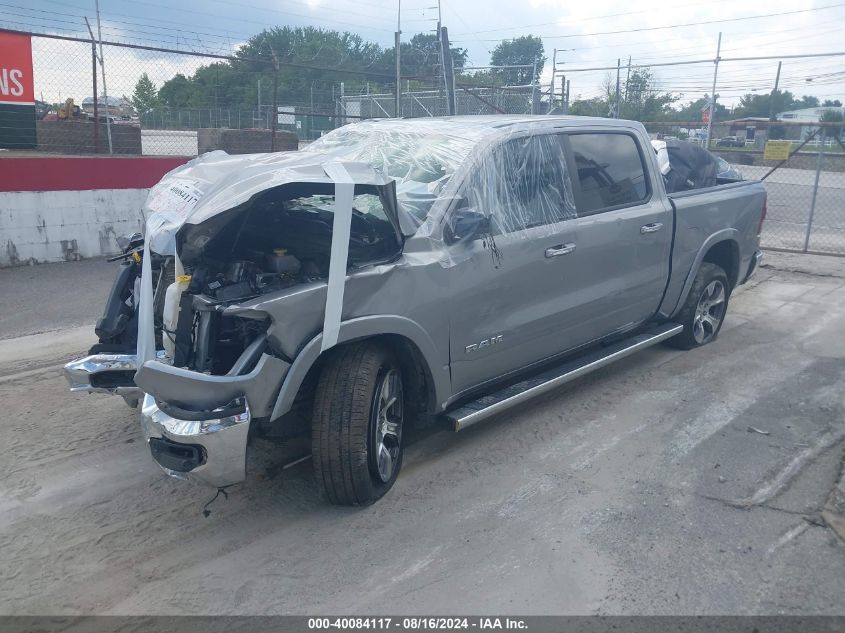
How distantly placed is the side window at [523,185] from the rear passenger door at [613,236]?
0.14 metres

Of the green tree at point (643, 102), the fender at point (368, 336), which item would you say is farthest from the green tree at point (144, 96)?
the green tree at point (643, 102)

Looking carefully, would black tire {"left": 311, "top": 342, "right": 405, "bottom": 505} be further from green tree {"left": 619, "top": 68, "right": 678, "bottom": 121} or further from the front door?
green tree {"left": 619, "top": 68, "right": 678, "bottom": 121}

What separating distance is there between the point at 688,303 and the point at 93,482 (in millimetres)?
4753

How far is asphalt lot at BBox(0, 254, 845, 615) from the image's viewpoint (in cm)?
324

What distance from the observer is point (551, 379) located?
480 cm

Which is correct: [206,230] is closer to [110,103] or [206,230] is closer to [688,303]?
[688,303]

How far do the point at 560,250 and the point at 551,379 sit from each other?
827 mm

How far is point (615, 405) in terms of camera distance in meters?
5.37

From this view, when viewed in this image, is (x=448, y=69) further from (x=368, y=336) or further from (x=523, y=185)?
(x=368, y=336)

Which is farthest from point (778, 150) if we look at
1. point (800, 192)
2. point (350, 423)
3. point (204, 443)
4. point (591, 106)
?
point (591, 106)

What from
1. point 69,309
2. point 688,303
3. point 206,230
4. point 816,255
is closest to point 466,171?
point 206,230

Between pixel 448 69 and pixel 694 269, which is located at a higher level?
pixel 448 69

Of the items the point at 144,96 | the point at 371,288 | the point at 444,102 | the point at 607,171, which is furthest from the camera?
the point at 444,102

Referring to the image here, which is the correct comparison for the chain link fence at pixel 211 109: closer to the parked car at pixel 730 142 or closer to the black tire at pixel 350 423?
the black tire at pixel 350 423
